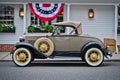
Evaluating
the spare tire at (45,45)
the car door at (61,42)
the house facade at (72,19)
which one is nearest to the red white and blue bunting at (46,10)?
the house facade at (72,19)

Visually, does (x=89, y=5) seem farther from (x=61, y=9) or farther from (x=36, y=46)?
(x=36, y=46)

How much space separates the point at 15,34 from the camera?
2212cm

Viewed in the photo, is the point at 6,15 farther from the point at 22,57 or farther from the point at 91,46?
the point at 91,46

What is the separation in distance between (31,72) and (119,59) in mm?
6024

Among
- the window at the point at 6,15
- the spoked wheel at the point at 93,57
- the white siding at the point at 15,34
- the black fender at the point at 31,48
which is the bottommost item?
the spoked wheel at the point at 93,57

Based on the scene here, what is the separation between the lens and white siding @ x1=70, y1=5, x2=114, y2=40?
22234 mm

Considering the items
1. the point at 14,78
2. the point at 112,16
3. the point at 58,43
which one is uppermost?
the point at 112,16

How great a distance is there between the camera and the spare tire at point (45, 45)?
15427mm

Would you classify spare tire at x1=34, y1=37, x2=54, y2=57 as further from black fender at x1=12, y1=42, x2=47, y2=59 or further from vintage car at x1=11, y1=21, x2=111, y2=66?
black fender at x1=12, y1=42, x2=47, y2=59

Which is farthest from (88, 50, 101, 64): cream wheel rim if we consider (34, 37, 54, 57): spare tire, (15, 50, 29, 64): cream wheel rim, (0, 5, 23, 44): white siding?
(0, 5, 23, 44): white siding

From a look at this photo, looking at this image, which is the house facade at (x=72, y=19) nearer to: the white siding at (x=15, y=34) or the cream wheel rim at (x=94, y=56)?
the white siding at (x=15, y=34)

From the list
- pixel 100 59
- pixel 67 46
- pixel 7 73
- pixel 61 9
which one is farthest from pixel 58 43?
pixel 61 9

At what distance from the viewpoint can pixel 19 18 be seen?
22219 millimetres

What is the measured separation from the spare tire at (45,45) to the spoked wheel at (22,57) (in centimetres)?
51
